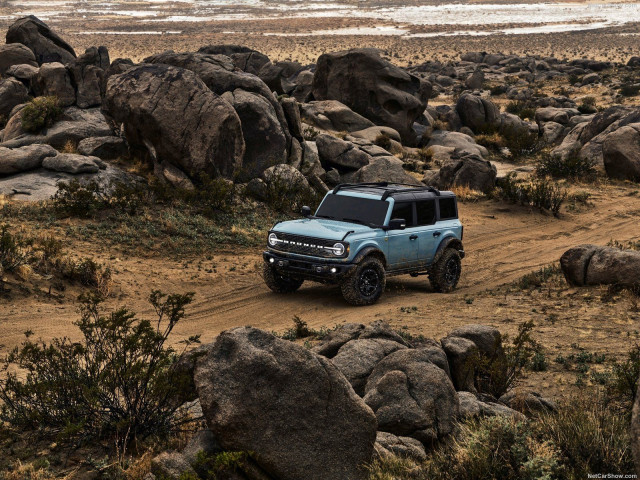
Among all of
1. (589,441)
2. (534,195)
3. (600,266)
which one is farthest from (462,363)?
(534,195)

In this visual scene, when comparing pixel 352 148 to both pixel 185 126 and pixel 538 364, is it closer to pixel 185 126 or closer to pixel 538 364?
pixel 185 126

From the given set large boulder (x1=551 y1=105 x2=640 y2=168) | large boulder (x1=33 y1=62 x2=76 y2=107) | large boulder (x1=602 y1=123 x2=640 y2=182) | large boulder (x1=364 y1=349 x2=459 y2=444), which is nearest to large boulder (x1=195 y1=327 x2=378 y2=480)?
large boulder (x1=364 y1=349 x2=459 y2=444)

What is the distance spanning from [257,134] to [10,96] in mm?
11045

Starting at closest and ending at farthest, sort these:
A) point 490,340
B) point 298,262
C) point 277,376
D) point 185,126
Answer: point 277,376
point 490,340
point 298,262
point 185,126

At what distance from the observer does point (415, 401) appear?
8.15m

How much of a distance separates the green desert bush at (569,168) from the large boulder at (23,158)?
776 inches

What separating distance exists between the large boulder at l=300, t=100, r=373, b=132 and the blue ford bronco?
56.7 ft

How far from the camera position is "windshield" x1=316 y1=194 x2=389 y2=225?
15820 mm

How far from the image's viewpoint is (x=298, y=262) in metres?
15.1

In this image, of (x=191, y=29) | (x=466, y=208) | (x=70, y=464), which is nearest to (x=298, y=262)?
(x=70, y=464)

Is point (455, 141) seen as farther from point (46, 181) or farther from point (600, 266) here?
point (600, 266)

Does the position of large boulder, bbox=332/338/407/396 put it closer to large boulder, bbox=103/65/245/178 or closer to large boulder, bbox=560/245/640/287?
large boulder, bbox=560/245/640/287

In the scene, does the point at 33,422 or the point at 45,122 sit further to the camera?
the point at 45,122

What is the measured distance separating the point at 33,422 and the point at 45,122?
64.8 ft
